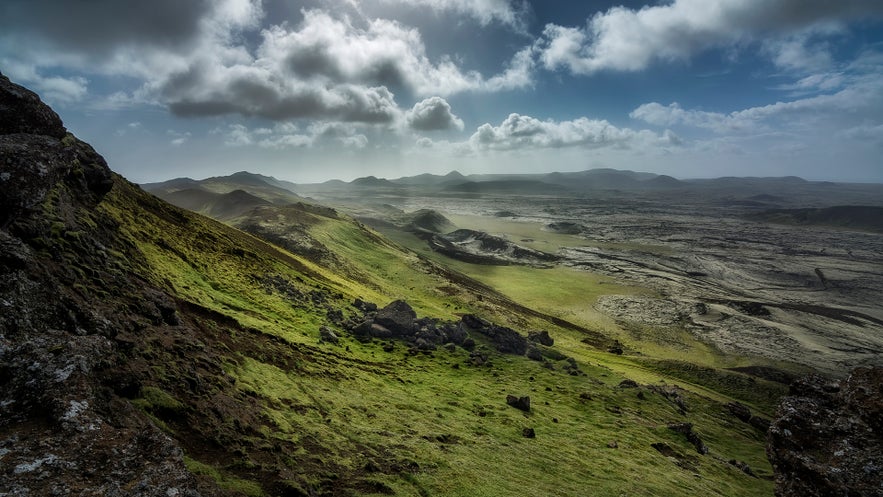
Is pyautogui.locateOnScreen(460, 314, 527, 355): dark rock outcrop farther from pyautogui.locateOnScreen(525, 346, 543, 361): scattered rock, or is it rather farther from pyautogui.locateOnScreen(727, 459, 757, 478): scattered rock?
pyautogui.locateOnScreen(727, 459, 757, 478): scattered rock

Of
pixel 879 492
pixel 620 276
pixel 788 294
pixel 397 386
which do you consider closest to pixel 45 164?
pixel 397 386

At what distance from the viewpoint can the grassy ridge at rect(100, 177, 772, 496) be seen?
1742 centimetres

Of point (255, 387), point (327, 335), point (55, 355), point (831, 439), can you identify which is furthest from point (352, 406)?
point (831, 439)

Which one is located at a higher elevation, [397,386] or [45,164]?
[45,164]

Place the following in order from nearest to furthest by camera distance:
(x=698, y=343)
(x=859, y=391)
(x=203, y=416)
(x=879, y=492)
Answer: (x=879, y=492) < (x=203, y=416) < (x=859, y=391) < (x=698, y=343)

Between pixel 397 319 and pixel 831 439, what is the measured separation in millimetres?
37938

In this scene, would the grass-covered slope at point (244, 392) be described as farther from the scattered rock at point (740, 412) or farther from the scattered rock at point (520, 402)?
the scattered rock at point (520, 402)

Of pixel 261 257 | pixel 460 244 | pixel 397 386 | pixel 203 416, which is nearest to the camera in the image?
pixel 203 416

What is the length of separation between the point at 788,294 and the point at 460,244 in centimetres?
11876

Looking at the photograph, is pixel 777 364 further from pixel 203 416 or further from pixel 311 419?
pixel 203 416

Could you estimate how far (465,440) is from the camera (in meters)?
27.3

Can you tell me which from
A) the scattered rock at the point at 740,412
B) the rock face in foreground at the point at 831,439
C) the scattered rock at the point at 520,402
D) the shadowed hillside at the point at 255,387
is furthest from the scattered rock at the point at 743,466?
the rock face in foreground at the point at 831,439

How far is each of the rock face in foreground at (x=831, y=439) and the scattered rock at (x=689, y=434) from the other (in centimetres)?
2140

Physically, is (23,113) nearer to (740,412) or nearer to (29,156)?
(29,156)
